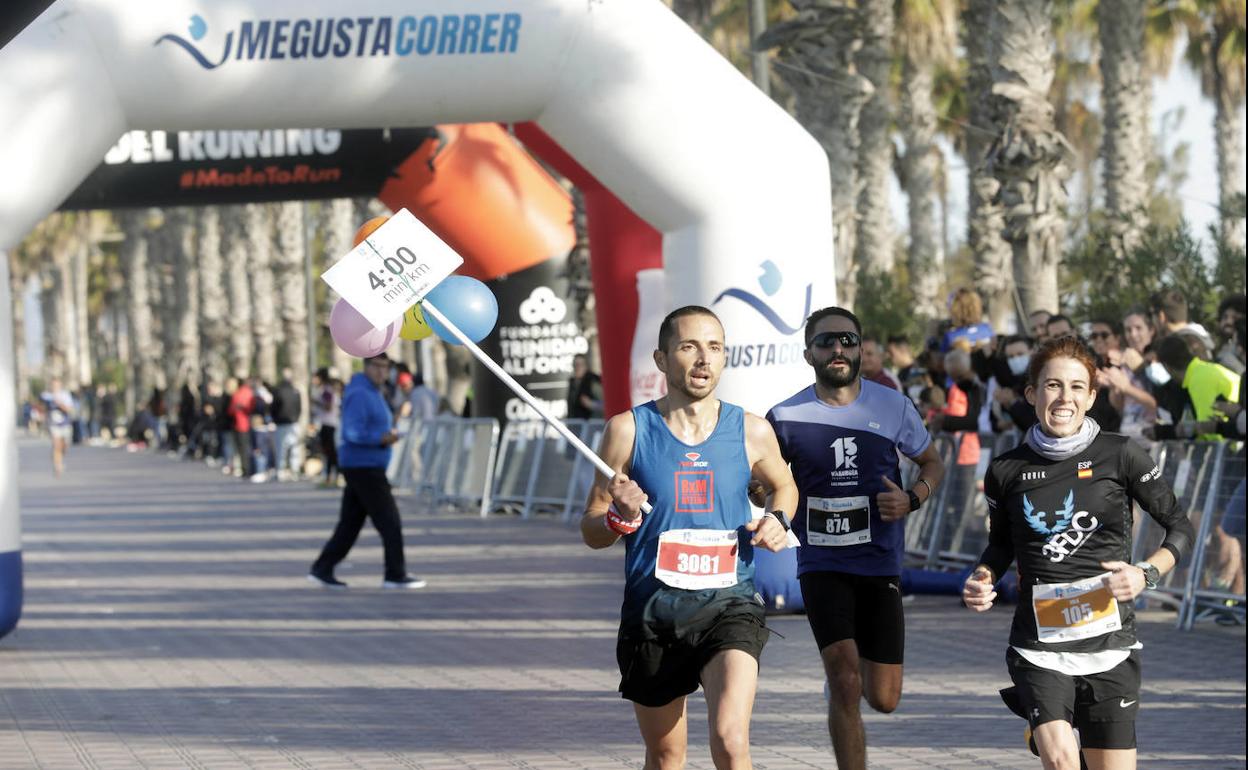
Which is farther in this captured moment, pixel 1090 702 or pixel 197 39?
pixel 197 39

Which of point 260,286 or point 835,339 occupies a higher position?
point 260,286

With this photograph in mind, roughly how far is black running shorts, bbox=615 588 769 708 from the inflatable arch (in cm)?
601

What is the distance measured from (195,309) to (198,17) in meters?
43.9

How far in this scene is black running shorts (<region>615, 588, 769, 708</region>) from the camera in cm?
579

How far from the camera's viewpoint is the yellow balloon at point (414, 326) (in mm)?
6402

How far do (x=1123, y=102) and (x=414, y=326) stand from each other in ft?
75.6

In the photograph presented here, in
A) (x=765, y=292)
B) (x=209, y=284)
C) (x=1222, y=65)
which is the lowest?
(x=765, y=292)

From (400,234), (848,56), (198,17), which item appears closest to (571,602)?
(198,17)

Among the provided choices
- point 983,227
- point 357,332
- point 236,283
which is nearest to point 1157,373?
point 357,332

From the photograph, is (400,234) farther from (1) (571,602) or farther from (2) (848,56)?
(2) (848,56)

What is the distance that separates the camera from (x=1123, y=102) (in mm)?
27875

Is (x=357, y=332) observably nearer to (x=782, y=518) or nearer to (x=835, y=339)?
(x=782, y=518)

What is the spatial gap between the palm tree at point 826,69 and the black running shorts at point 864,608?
30.9ft

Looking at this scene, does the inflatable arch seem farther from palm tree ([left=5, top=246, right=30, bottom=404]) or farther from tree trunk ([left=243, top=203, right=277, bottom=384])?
palm tree ([left=5, top=246, right=30, bottom=404])
